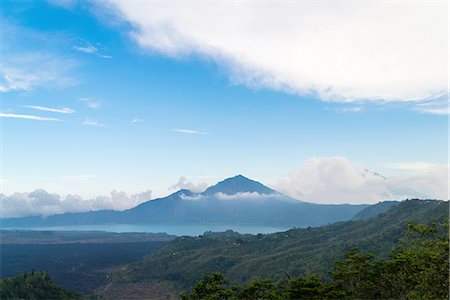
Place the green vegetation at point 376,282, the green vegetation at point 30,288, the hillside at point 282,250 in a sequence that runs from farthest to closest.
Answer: the hillside at point 282,250 < the green vegetation at point 30,288 < the green vegetation at point 376,282

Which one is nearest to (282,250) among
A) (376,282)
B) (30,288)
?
(30,288)

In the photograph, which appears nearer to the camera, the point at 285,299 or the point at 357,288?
the point at 285,299

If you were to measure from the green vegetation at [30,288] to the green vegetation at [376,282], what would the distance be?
45.1 metres

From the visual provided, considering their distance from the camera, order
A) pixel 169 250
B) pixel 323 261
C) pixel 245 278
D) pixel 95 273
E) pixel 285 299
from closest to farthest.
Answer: pixel 285 299, pixel 323 261, pixel 245 278, pixel 95 273, pixel 169 250

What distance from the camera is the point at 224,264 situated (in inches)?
4328

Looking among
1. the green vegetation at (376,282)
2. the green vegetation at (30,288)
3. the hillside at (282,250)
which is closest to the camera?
the green vegetation at (376,282)

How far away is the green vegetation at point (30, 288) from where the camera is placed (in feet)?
184

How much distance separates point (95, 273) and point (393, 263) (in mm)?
131048

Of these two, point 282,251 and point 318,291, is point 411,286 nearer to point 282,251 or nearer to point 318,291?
point 318,291

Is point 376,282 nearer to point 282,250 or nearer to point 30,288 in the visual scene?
point 30,288

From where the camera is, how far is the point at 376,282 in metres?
21.9

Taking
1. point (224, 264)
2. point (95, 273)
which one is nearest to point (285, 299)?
point (224, 264)

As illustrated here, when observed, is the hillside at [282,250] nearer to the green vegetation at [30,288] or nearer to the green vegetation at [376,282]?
the green vegetation at [30,288]

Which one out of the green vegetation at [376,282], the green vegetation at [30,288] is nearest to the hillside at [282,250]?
the green vegetation at [30,288]
